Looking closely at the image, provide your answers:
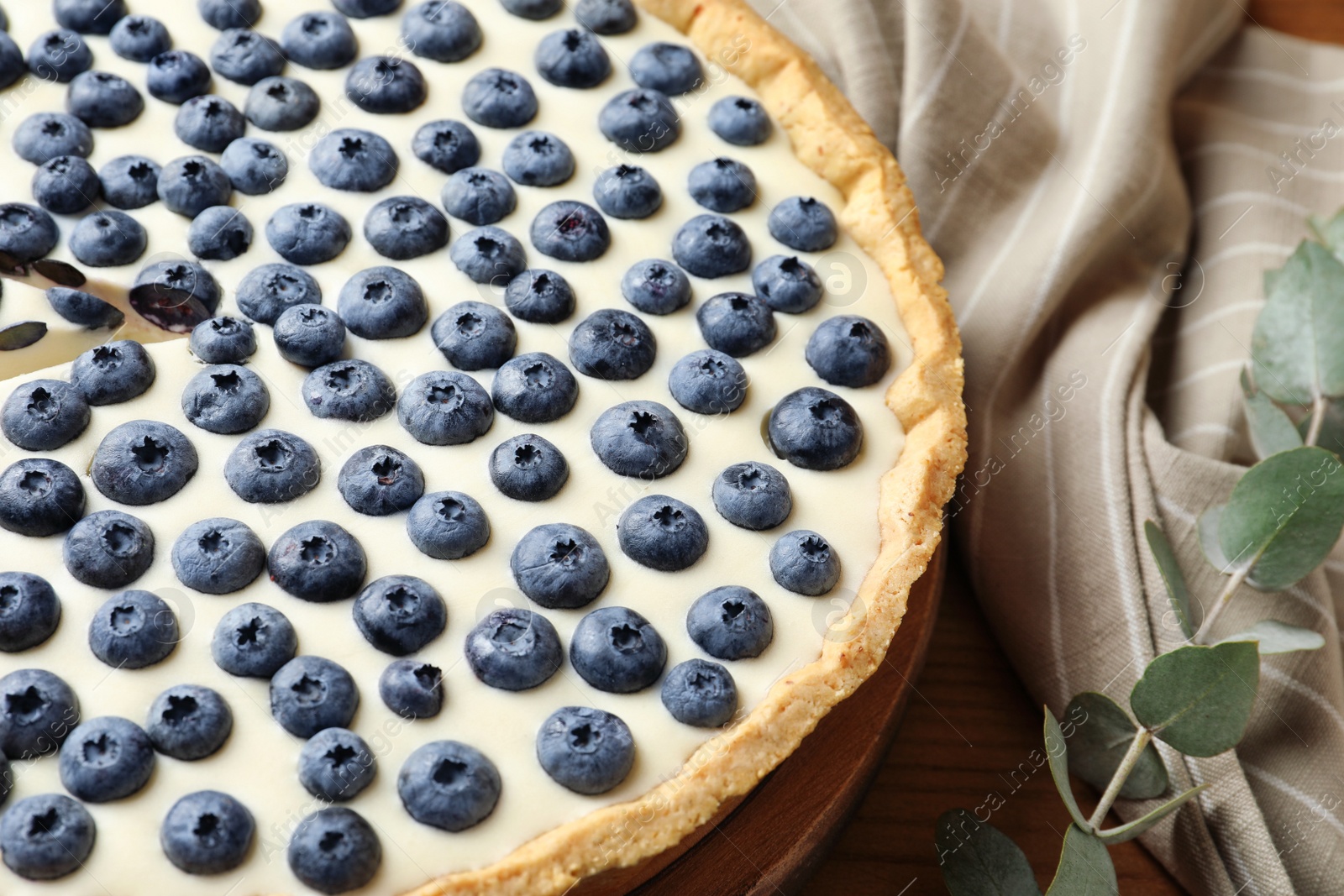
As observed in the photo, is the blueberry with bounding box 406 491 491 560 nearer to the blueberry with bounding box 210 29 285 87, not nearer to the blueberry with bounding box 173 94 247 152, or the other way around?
the blueberry with bounding box 173 94 247 152

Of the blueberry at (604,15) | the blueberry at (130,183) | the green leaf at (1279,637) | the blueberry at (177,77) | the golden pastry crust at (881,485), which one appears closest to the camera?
the golden pastry crust at (881,485)

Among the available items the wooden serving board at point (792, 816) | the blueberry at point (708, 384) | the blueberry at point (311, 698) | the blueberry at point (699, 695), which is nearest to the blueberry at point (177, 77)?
the blueberry at point (708, 384)

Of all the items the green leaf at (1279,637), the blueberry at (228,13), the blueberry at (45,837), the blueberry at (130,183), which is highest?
the green leaf at (1279,637)

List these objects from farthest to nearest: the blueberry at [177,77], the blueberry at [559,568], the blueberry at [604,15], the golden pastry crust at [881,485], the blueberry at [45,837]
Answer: the blueberry at [604,15] → the blueberry at [177,77] → the blueberry at [559,568] → the golden pastry crust at [881,485] → the blueberry at [45,837]

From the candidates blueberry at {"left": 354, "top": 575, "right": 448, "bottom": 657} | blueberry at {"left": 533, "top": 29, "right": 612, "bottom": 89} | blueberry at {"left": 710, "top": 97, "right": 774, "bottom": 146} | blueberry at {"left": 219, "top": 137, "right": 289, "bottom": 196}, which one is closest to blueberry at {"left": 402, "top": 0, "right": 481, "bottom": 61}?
blueberry at {"left": 533, "top": 29, "right": 612, "bottom": 89}

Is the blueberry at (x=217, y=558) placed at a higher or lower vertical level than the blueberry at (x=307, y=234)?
lower

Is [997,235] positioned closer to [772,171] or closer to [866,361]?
[772,171]

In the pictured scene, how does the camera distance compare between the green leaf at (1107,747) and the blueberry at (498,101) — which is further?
the blueberry at (498,101)

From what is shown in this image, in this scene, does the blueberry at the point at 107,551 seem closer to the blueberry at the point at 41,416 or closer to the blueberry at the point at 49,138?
the blueberry at the point at 41,416
